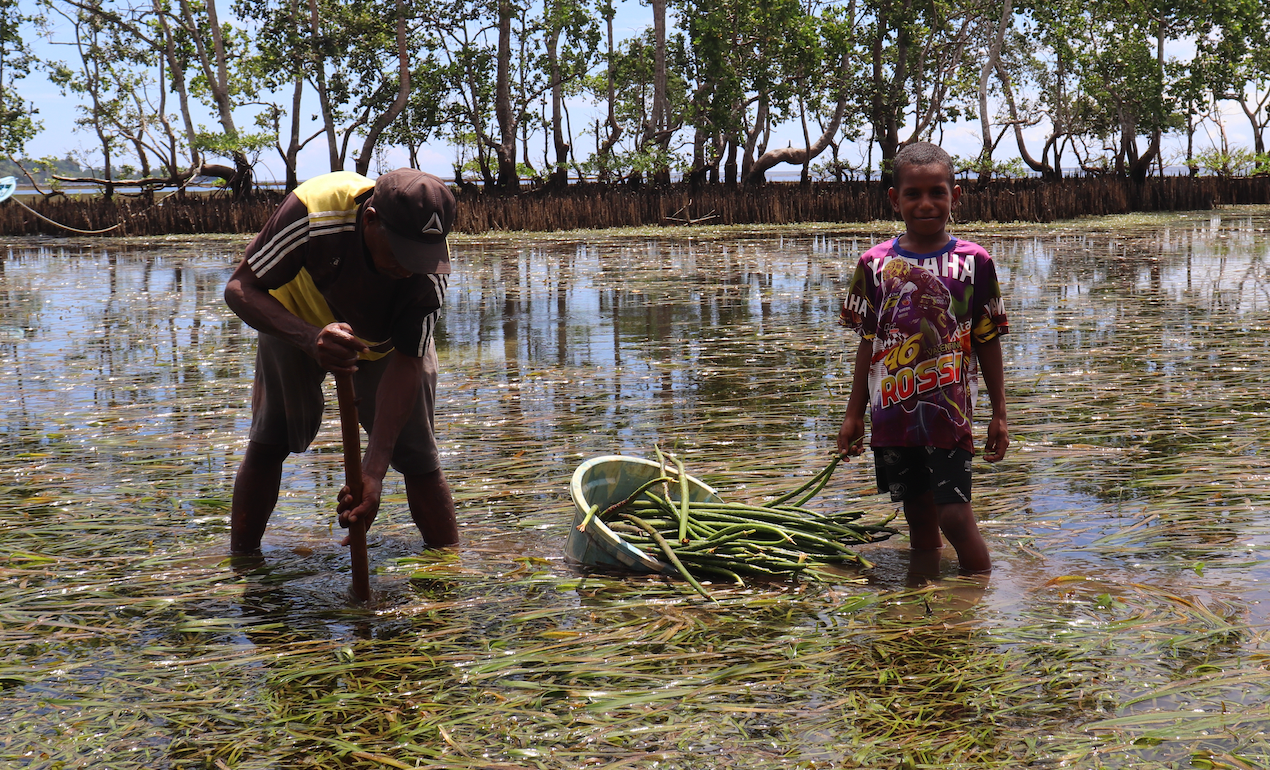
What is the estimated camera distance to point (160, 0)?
1118 inches

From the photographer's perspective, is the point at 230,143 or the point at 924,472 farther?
the point at 230,143

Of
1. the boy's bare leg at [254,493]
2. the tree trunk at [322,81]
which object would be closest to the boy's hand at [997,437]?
the boy's bare leg at [254,493]

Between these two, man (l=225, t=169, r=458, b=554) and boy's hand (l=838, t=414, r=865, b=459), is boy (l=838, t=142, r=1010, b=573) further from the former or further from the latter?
man (l=225, t=169, r=458, b=554)

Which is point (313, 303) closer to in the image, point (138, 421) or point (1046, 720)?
point (1046, 720)

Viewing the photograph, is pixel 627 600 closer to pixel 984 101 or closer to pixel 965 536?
pixel 965 536

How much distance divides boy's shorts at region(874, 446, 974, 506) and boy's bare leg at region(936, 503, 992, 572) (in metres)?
0.03

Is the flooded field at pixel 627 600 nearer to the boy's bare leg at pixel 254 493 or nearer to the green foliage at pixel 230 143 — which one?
the boy's bare leg at pixel 254 493

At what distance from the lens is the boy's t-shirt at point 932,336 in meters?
2.77

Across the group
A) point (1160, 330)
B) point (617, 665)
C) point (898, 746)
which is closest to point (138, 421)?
point (617, 665)

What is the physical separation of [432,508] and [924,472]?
54.5 inches

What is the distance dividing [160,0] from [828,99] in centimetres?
1730

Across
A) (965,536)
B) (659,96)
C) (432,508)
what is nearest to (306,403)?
(432,508)

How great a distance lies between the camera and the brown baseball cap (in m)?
2.46

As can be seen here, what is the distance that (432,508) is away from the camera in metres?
3.20
